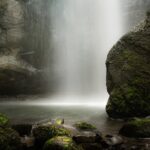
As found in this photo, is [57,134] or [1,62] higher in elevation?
[1,62]

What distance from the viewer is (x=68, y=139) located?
1227 centimetres

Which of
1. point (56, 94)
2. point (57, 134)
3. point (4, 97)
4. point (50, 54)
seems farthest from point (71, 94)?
point (57, 134)

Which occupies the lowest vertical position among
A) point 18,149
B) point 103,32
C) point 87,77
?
point 18,149

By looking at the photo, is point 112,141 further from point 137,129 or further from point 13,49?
point 13,49

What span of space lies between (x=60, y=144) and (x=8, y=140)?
193 centimetres

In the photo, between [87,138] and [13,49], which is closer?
[87,138]

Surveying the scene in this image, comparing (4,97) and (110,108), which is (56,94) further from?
(110,108)

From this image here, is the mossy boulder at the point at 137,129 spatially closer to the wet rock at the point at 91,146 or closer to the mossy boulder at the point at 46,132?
the wet rock at the point at 91,146

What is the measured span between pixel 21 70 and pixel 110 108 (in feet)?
54.6

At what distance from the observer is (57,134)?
13.3m

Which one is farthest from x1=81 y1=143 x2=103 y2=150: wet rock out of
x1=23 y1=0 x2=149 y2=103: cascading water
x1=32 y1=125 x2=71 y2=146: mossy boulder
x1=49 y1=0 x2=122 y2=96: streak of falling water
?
x1=49 y1=0 x2=122 y2=96: streak of falling water

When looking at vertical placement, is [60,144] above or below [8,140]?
below

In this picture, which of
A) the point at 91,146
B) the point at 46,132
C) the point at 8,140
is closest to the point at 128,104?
the point at 91,146

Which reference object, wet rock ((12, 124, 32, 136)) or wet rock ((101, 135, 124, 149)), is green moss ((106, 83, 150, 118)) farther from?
wet rock ((101, 135, 124, 149))
